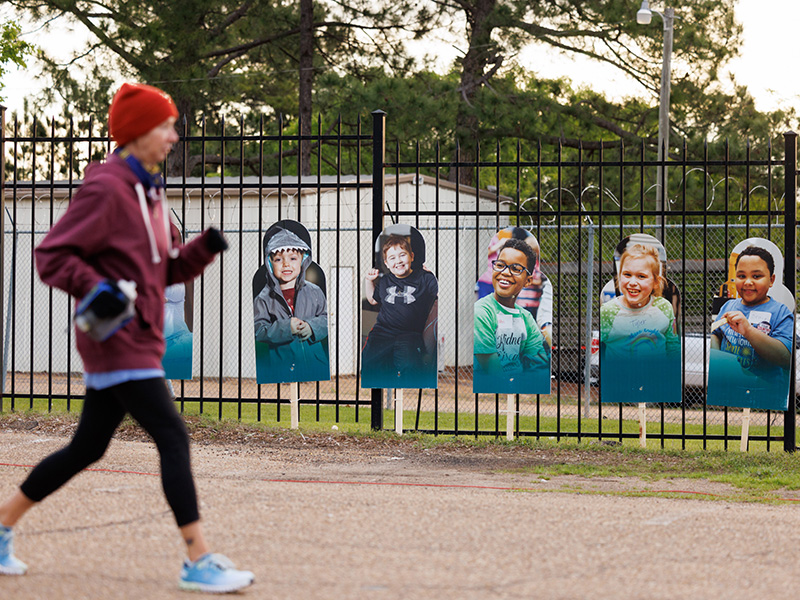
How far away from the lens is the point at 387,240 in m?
7.83

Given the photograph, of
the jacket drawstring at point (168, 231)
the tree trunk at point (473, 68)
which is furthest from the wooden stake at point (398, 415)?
the tree trunk at point (473, 68)

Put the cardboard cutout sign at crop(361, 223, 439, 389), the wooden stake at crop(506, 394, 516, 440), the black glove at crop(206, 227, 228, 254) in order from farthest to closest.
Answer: the cardboard cutout sign at crop(361, 223, 439, 389) → the wooden stake at crop(506, 394, 516, 440) → the black glove at crop(206, 227, 228, 254)

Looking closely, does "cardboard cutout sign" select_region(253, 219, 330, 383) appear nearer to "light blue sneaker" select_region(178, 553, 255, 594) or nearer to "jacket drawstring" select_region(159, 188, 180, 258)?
"jacket drawstring" select_region(159, 188, 180, 258)

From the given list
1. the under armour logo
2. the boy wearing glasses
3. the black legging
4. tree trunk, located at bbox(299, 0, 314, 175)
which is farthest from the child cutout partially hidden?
tree trunk, located at bbox(299, 0, 314, 175)

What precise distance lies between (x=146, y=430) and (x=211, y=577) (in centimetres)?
57

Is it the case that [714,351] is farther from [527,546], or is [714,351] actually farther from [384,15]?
[384,15]

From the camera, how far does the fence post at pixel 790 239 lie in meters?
7.49

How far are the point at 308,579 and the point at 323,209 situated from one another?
13388mm

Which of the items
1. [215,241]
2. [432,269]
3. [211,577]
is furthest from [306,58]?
[211,577]

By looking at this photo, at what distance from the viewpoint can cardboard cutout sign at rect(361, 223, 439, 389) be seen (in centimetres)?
778

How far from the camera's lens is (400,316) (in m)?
7.79

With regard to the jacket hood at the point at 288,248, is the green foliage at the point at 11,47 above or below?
above

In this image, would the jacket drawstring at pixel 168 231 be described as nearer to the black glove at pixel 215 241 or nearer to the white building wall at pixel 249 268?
the black glove at pixel 215 241

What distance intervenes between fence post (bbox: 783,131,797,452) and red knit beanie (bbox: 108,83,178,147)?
18.8ft
